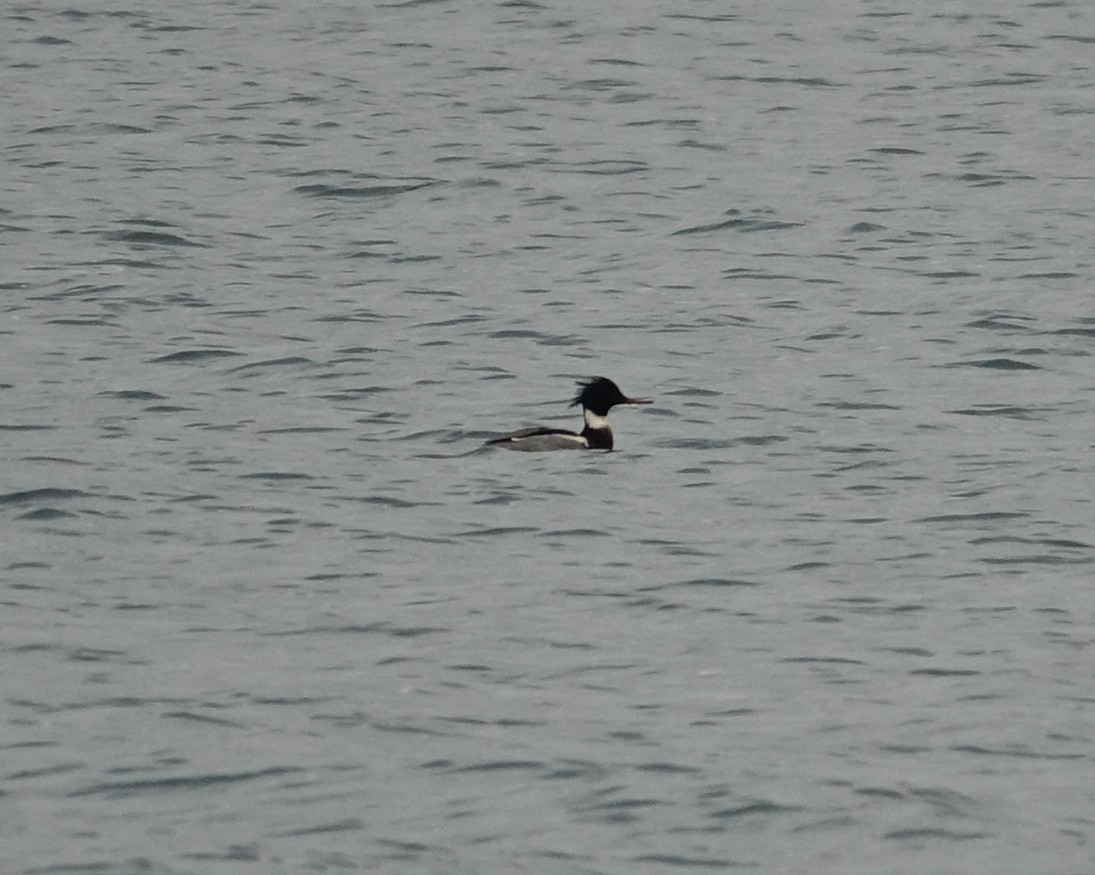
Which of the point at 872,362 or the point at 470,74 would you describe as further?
the point at 470,74

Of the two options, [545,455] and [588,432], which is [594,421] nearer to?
[588,432]

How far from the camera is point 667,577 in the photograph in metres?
12.7

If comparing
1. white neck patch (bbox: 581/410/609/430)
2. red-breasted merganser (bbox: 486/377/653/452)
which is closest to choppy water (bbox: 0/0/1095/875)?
red-breasted merganser (bbox: 486/377/653/452)

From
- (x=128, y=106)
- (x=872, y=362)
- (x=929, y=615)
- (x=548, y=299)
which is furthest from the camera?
(x=128, y=106)

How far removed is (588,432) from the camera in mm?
16078

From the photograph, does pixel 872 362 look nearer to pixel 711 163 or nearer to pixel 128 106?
pixel 711 163

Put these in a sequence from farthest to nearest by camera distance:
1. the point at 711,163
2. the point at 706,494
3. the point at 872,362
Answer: the point at 711,163
the point at 872,362
the point at 706,494

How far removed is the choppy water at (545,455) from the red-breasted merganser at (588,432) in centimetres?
11

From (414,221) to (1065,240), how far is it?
5.91m

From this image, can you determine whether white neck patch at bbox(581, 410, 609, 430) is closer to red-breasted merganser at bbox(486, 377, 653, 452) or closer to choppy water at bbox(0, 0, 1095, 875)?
red-breasted merganser at bbox(486, 377, 653, 452)

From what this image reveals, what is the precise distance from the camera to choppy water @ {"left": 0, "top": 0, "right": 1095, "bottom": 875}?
9.52 m

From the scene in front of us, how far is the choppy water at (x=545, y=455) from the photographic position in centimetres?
952

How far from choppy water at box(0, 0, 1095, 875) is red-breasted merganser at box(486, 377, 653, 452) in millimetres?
109

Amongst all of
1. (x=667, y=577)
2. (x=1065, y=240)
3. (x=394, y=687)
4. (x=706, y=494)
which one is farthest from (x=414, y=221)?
(x=394, y=687)
